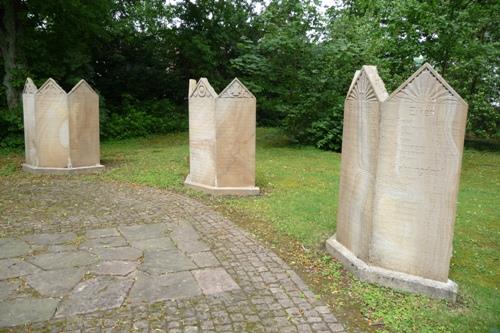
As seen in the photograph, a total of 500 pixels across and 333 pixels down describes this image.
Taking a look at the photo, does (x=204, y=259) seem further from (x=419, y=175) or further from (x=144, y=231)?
(x=419, y=175)

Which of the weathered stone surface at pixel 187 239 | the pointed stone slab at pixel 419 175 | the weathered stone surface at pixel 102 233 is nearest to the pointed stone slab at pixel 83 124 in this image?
the weathered stone surface at pixel 102 233

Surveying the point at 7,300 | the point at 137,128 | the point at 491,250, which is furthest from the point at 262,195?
the point at 137,128

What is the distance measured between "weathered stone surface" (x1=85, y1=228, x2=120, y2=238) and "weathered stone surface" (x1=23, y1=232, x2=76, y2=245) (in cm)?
18

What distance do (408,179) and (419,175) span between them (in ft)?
0.32

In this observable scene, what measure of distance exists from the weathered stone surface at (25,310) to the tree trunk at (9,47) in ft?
38.6

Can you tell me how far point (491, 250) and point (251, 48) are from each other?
10.4 metres

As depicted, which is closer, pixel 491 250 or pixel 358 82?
pixel 358 82

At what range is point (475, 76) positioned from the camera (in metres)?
13.0

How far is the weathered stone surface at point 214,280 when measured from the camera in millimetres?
3768

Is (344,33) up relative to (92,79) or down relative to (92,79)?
up

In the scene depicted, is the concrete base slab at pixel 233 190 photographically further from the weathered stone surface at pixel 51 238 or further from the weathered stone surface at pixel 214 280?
the weathered stone surface at pixel 214 280

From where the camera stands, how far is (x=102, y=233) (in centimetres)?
525

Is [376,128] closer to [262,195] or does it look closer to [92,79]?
[262,195]

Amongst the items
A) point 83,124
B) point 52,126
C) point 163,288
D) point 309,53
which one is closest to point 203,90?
point 83,124
